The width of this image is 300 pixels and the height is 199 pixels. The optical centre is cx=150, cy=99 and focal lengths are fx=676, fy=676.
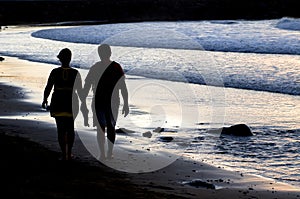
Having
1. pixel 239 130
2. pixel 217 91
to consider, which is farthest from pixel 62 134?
pixel 217 91

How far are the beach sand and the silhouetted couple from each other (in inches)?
15.4

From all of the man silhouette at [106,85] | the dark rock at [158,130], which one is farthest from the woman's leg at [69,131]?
the dark rock at [158,130]

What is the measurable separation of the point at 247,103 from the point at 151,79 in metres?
5.70

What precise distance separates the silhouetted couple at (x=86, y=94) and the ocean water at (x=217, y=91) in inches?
66.5

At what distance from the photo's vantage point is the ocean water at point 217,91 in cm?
1038

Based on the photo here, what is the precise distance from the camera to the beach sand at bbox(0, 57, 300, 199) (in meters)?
7.03

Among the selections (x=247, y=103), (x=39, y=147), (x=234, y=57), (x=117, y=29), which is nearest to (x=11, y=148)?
(x=39, y=147)

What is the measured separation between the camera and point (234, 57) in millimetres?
28234

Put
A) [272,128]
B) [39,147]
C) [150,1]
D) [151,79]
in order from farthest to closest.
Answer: [150,1]
[151,79]
[272,128]
[39,147]

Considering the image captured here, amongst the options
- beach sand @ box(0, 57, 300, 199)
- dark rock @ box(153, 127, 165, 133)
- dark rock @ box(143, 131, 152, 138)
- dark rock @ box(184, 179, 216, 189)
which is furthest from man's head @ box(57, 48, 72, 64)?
dark rock @ box(153, 127, 165, 133)

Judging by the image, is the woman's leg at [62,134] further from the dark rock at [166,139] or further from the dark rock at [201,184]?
the dark rock at [166,139]

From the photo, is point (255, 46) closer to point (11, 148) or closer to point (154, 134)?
point (154, 134)

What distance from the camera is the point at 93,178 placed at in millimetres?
7652

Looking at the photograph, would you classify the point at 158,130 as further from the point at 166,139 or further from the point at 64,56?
the point at 64,56
